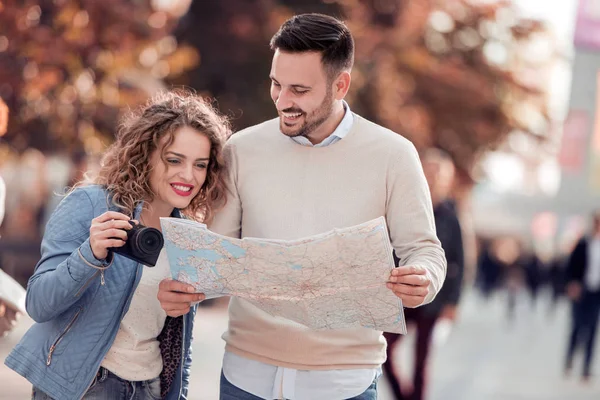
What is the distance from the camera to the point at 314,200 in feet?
12.0

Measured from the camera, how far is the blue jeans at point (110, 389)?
346 centimetres

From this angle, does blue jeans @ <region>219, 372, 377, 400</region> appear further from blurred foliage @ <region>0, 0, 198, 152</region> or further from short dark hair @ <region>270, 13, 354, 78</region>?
blurred foliage @ <region>0, 0, 198, 152</region>

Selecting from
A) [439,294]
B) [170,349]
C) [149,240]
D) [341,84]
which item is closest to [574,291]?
[439,294]

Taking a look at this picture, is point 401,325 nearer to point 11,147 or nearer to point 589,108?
point 11,147

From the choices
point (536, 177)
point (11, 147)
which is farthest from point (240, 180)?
point (536, 177)

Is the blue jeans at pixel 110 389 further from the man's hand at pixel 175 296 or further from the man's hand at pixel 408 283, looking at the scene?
the man's hand at pixel 408 283

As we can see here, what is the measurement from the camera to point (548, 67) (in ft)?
87.6

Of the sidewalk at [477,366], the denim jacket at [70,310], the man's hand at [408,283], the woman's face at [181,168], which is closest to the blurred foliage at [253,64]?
the sidewalk at [477,366]

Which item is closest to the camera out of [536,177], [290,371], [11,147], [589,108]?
[290,371]

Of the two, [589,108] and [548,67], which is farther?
[548,67]

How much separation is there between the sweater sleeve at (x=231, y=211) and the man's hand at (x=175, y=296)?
0.46m

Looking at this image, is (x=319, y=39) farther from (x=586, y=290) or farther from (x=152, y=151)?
(x=586, y=290)

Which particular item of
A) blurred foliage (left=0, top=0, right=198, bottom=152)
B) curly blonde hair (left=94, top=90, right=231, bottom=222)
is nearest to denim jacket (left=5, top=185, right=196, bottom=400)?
curly blonde hair (left=94, top=90, right=231, bottom=222)

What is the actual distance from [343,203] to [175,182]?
23.8 inches
